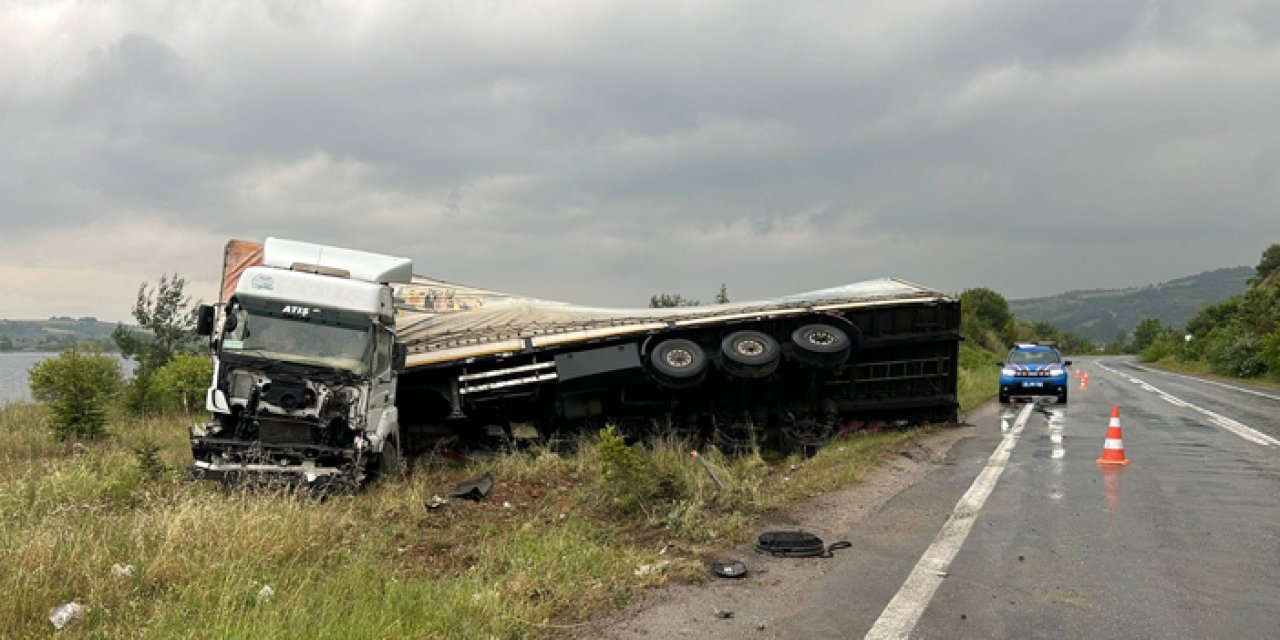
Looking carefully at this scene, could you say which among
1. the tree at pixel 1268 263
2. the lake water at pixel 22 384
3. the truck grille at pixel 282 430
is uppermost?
the tree at pixel 1268 263

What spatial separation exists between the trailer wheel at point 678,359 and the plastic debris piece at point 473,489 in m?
3.55

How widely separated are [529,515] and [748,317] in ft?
19.7

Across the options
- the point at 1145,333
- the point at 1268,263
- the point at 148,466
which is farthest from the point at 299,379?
the point at 1145,333

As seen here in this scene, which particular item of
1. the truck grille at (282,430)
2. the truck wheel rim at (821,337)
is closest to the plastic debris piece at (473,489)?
the truck grille at (282,430)

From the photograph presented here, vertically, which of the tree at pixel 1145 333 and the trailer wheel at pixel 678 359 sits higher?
the tree at pixel 1145 333

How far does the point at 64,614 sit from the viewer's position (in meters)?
5.04

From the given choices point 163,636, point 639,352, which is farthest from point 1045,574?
point 639,352

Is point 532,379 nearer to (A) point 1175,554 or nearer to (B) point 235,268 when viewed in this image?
(B) point 235,268

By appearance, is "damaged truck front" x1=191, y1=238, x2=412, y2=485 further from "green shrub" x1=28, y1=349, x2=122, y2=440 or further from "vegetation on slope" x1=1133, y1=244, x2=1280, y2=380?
"vegetation on slope" x1=1133, y1=244, x2=1280, y2=380

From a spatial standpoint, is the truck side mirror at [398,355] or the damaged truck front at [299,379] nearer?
the damaged truck front at [299,379]

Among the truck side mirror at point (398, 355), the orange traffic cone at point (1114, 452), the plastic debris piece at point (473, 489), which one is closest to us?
the plastic debris piece at point (473, 489)

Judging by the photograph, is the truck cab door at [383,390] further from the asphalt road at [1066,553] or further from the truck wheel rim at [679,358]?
the asphalt road at [1066,553]

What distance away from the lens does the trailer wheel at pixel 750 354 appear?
13.0 metres

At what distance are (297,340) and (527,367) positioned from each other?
3.31 m
